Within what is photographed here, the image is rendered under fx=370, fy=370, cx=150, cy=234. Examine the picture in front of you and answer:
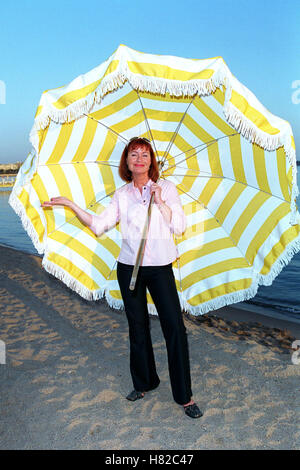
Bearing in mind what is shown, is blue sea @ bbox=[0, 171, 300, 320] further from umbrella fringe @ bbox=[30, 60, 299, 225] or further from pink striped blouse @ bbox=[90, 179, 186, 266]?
umbrella fringe @ bbox=[30, 60, 299, 225]

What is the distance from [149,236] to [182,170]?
24.7 inches

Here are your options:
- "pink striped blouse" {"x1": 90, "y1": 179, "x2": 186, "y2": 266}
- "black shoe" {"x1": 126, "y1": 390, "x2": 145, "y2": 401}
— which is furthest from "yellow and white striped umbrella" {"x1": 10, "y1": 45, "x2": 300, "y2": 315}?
"black shoe" {"x1": 126, "y1": 390, "x2": 145, "y2": 401}

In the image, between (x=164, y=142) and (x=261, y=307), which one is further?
(x=261, y=307)

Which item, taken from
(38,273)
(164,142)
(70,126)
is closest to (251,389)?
(164,142)

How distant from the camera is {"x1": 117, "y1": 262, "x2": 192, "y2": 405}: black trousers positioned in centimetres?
275

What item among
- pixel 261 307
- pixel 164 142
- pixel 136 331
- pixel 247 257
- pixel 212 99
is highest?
pixel 212 99

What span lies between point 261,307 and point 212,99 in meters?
6.35

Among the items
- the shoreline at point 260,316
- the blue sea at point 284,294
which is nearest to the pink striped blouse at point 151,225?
the shoreline at point 260,316

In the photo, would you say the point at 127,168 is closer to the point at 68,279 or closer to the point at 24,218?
the point at 24,218

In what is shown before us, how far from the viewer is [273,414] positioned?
2.97 meters

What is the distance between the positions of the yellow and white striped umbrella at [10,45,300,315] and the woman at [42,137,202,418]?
228 millimetres

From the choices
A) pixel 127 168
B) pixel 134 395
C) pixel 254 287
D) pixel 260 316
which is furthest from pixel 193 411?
pixel 260 316

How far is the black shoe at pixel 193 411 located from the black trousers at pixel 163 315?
3.4 inches
